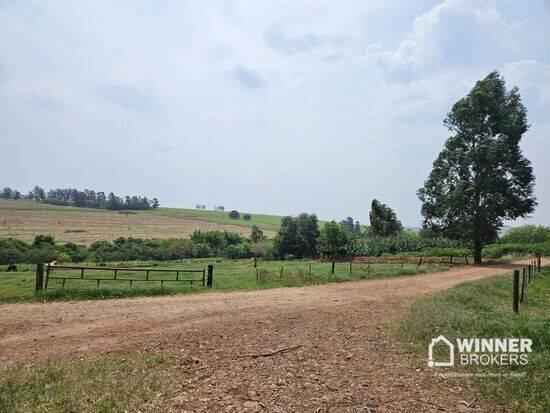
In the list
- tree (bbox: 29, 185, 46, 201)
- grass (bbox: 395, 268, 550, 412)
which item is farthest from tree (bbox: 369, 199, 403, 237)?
tree (bbox: 29, 185, 46, 201)

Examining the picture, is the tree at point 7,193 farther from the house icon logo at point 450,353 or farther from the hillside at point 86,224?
the house icon logo at point 450,353

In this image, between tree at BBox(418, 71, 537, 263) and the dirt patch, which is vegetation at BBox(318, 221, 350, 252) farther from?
the dirt patch

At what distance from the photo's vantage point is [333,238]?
61.3 metres

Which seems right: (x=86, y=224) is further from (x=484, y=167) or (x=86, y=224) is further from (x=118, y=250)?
(x=484, y=167)

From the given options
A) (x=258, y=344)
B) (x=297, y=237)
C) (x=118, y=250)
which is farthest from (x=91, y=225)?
(x=258, y=344)

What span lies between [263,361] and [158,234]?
10084 centimetres

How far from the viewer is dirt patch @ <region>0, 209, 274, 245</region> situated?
89312mm

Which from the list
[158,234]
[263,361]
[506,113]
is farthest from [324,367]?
[158,234]

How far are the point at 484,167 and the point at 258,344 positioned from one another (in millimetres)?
28524

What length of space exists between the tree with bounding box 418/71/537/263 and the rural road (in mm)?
19401

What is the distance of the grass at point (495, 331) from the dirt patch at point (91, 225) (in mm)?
85424

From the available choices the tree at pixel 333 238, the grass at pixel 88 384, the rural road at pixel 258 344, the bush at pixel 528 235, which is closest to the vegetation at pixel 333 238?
the tree at pixel 333 238

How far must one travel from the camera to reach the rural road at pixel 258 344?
19.1ft

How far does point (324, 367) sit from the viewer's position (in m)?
7.06
